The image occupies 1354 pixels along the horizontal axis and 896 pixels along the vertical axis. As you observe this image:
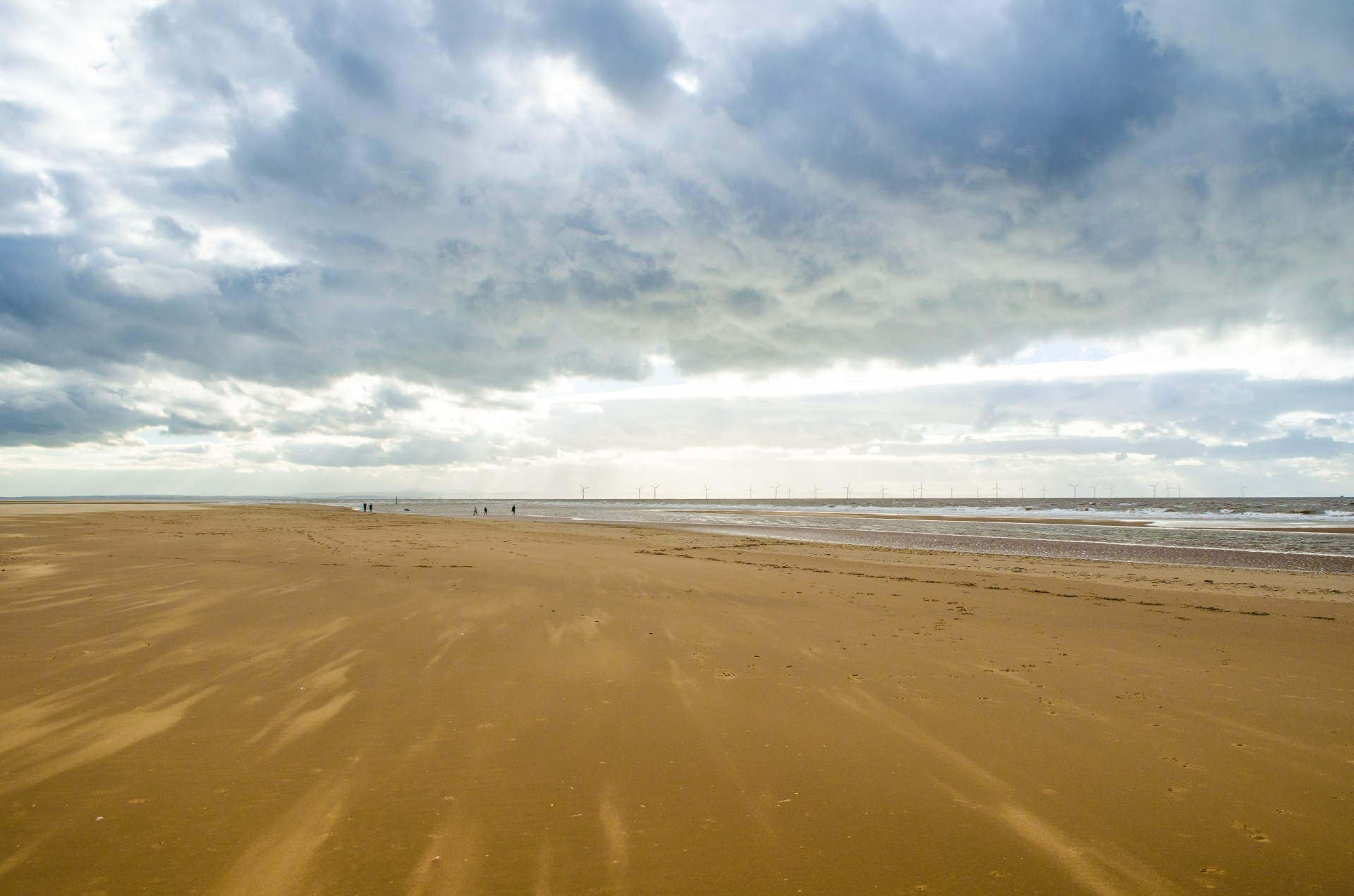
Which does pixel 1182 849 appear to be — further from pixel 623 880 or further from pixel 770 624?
pixel 770 624

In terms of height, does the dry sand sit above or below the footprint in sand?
above

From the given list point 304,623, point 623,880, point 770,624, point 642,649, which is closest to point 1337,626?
point 770,624

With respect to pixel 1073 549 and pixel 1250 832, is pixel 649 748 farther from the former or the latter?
pixel 1073 549

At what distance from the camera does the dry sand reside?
12.5ft

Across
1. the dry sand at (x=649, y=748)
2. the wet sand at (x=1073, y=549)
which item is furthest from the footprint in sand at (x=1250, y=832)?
the wet sand at (x=1073, y=549)

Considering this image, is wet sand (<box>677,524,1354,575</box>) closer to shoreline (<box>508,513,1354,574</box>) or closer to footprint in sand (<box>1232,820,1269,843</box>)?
shoreline (<box>508,513,1354,574</box>)

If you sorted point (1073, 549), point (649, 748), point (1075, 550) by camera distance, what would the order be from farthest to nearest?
point (1073, 549)
point (1075, 550)
point (649, 748)

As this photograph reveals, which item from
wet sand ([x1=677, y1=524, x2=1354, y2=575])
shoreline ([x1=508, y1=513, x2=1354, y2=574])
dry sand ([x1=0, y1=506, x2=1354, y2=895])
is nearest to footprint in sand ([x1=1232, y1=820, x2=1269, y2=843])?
dry sand ([x1=0, y1=506, x2=1354, y2=895])

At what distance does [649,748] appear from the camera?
5.47 meters

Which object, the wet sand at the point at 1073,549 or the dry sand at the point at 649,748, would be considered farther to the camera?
the wet sand at the point at 1073,549

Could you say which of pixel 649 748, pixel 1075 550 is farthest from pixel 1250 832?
pixel 1075 550

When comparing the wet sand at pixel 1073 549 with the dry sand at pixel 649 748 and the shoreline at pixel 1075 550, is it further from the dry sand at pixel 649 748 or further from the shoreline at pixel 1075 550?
the dry sand at pixel 649 748

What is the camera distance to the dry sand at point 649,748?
12.5 feet

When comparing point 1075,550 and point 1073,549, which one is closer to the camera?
point 1075,550
